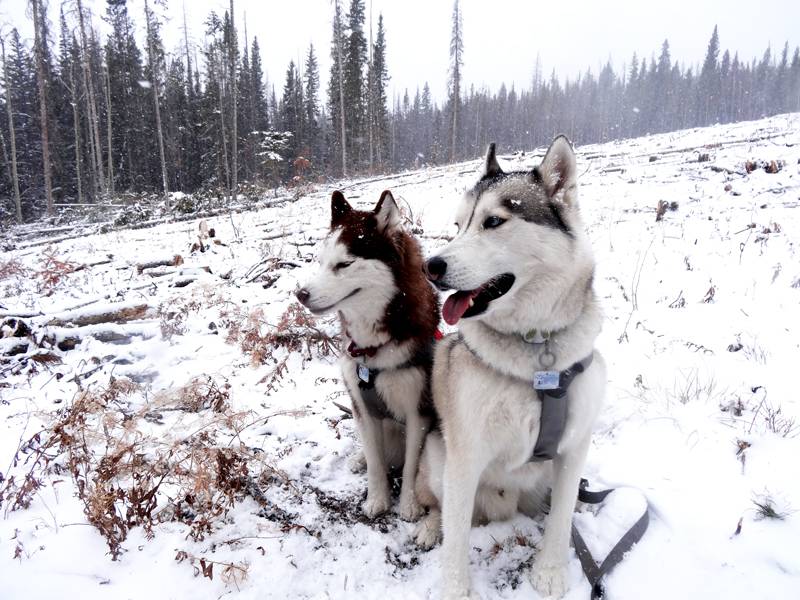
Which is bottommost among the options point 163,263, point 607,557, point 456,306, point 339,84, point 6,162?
point 607,557

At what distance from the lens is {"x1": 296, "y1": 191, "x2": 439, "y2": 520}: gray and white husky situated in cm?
296

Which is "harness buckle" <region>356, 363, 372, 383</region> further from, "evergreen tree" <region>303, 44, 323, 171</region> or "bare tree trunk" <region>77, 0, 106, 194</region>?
"evergreen tree" <region>303, 44, 323, 171</region>

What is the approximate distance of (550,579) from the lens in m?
2.27

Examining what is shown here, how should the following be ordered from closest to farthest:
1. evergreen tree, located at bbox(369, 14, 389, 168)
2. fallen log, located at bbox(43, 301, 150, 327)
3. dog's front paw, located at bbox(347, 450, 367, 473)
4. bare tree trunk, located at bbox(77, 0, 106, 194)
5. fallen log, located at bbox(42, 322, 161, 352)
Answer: dog's front paw, located at bbox(347, 450, 367, 473) → fallen log, located at bbox(42, 322, 161, 352) → fallen log, located at bbox(43, 301, 150, 327) → bare tree trunk, located at bbox(77, 0, 106, 194) → evergreen tree, located at bbox(369, 14, 389, 168)

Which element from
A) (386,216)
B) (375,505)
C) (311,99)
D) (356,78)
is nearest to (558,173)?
(386,216)

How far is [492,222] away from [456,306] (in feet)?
1.59

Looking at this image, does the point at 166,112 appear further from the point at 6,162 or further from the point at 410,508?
the point at 410,508

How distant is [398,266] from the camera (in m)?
3.14

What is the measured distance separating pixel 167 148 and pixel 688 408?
43777 millimetres

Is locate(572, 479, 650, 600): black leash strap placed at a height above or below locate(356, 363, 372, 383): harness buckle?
below

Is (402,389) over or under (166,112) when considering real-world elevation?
under

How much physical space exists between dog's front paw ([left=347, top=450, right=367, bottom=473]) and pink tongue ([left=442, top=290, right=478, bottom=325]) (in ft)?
6.12

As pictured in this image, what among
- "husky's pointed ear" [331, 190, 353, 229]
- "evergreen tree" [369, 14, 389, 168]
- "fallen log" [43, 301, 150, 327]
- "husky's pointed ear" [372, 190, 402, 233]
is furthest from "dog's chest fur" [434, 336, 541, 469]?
"evergreen tree" [369, 14, 389, 168]

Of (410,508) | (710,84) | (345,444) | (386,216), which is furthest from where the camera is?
(710,84)
